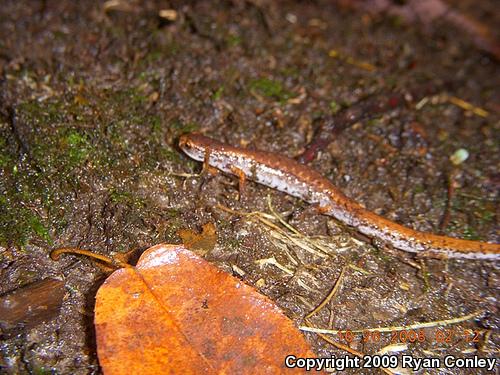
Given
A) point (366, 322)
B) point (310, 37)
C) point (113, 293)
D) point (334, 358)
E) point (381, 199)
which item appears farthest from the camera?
point (310, 37)

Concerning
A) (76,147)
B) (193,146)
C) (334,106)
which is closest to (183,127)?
(193,146)

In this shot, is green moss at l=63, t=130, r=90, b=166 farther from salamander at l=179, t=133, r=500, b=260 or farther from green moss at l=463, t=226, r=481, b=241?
green moss at l=463, t=226, r=481, b=241

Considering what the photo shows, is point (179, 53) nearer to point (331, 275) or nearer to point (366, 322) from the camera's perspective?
point (331, 275)

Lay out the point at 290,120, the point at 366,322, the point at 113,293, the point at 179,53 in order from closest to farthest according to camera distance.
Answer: the point at 113,293 < the point at 366,322 < the point at 290,120 < the point at 179,53

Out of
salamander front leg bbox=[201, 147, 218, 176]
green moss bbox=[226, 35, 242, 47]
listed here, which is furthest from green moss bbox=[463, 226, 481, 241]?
green moss bbox=[226, 35, 242, 47]

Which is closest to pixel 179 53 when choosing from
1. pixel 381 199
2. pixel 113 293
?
pixel 381 199
